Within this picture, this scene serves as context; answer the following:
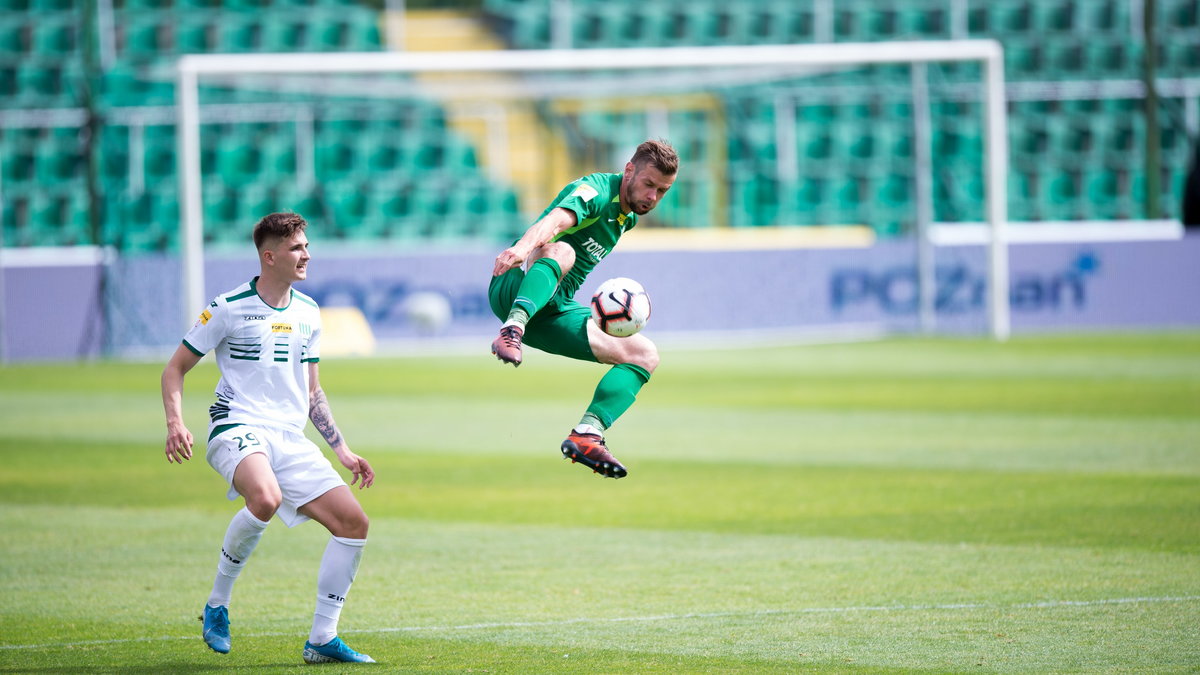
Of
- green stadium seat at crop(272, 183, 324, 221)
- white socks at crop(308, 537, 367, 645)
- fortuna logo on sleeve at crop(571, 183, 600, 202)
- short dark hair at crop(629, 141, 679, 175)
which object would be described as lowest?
white socks at crop(308, 537, 367, 645)

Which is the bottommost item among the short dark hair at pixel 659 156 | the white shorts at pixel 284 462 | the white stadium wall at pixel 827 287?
the white stadium wall at pixel 827 287

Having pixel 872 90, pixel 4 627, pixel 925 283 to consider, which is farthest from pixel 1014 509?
pixel 872 90

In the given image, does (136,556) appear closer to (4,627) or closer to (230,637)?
(4,627)

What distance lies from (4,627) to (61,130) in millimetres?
22932

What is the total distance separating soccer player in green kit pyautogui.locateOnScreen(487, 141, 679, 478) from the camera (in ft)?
22.9

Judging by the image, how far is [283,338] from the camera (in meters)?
6.62

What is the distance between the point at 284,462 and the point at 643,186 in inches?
83.3

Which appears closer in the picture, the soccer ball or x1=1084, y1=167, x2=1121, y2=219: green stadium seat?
the soccer ball

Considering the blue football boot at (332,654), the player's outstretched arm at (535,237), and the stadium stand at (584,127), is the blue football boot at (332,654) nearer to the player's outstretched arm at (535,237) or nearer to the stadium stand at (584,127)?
the player's outstretched arm at (535,237)

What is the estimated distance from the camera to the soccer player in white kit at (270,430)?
645cm

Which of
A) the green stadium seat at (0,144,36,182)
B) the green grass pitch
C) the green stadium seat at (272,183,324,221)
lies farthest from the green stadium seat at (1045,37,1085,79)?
the green stadium seat at (0,144,36,182)

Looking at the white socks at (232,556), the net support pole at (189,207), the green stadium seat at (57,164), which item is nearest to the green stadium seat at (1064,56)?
the net support pole at (189,207)

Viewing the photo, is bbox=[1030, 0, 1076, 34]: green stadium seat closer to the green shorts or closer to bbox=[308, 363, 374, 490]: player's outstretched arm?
the green shorts

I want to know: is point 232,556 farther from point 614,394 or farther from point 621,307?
point 621,307
